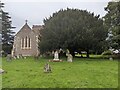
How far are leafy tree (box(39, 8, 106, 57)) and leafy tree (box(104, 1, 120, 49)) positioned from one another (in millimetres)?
2306

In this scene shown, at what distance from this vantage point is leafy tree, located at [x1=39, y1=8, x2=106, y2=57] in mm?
45969

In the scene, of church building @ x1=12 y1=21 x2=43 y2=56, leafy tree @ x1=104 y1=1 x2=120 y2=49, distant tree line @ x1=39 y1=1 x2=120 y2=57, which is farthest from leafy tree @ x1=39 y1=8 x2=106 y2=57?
church building @ x1=12 y1=21 x2=43 y2=56

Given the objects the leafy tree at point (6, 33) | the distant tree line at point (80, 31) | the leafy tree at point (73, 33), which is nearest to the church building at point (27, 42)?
the leafy tree at point (6, 33)

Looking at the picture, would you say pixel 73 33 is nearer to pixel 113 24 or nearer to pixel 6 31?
pixel 113 24

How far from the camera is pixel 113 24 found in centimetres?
5278

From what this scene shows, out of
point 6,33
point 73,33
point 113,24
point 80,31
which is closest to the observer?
point 73,33

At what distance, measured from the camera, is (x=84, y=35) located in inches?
1827

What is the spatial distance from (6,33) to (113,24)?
2628 cm

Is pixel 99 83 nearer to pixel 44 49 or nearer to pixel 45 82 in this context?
pixel 45 82

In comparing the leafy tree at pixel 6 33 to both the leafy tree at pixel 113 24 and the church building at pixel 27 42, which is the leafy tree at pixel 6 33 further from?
the leafy tree at pixel 113 24

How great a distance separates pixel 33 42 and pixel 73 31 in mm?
23502

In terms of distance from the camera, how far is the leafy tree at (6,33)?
216ft

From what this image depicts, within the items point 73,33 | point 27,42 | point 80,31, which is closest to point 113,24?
point 80,31

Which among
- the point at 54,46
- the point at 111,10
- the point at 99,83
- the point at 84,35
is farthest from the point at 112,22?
the point at 99,83
